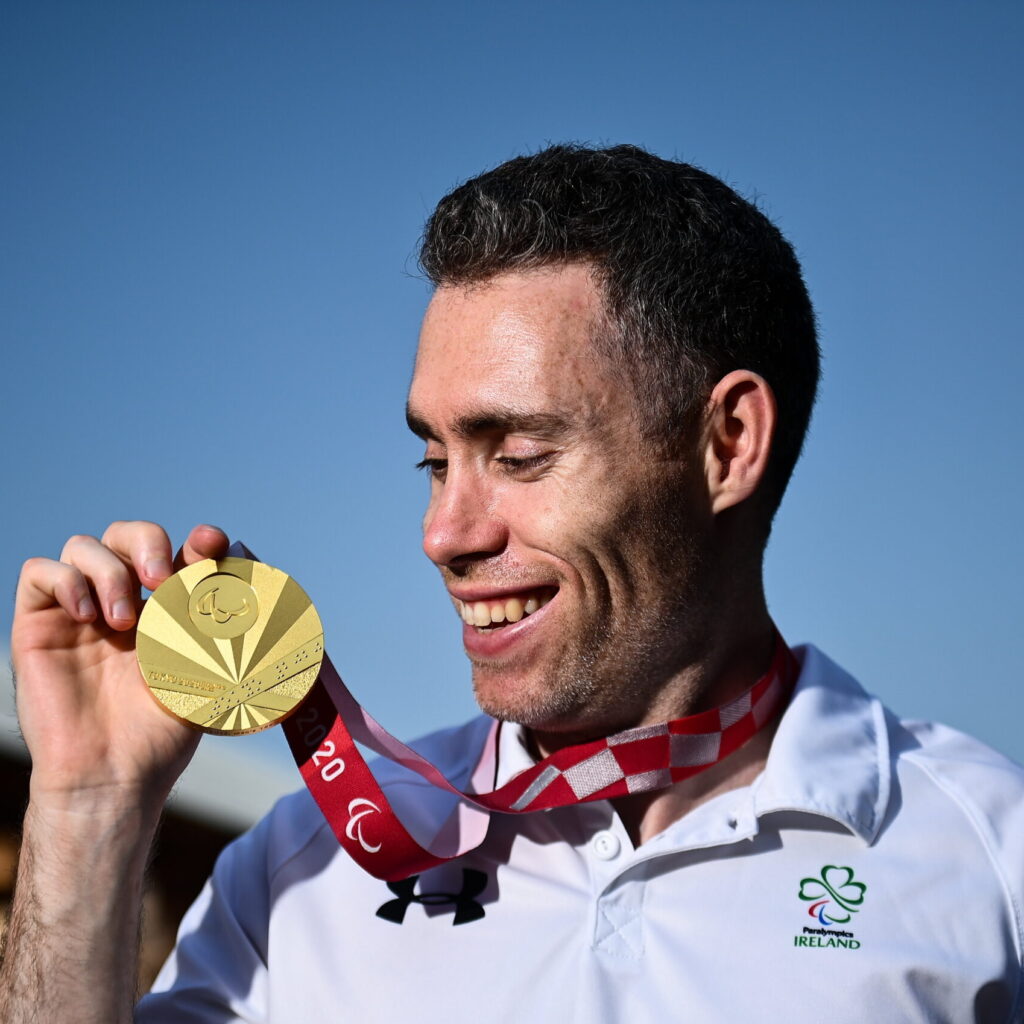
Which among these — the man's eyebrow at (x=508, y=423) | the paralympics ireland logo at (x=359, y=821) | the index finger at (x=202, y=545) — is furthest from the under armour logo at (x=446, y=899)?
the man's eyebrow at (x=508, y=423)

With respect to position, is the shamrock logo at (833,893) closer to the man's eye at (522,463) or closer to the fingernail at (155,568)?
the man's eye at (522,463)

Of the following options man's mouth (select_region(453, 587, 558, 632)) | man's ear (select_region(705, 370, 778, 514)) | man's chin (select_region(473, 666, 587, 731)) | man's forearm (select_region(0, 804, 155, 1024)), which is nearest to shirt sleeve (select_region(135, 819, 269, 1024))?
man's forearm (select_region(0, 804, 155, 1024))

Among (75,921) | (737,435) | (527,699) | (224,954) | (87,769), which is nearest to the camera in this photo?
(75,921)

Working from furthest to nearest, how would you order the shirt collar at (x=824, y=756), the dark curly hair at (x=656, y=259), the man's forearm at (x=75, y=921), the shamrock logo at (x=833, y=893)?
the dark curly hair at (x=656, y=259) → the shirt collar at (x=824, y=756) → the shamrock logo at (x=833, y=893) → the man's forearm at (x=75, y=921)

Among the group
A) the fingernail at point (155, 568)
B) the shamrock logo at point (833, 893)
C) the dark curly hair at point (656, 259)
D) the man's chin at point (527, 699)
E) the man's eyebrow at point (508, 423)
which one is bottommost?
the shamrock logo at point (833, 893)

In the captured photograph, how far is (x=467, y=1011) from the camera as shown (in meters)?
2.78

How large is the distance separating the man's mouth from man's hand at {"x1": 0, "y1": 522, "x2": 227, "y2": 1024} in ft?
2.26

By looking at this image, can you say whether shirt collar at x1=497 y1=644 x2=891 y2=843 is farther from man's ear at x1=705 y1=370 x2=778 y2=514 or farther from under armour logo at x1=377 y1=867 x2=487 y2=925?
man's ear at x1=705 y1=370 x2=778 y2=514

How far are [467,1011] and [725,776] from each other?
0.93m

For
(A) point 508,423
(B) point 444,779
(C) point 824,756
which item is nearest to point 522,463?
(A) point 508,423

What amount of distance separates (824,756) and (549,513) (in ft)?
3.23

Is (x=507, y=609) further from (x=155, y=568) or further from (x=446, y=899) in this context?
(x=155, y=568)

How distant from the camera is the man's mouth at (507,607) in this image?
3057mm

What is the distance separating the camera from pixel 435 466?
3219 mm
